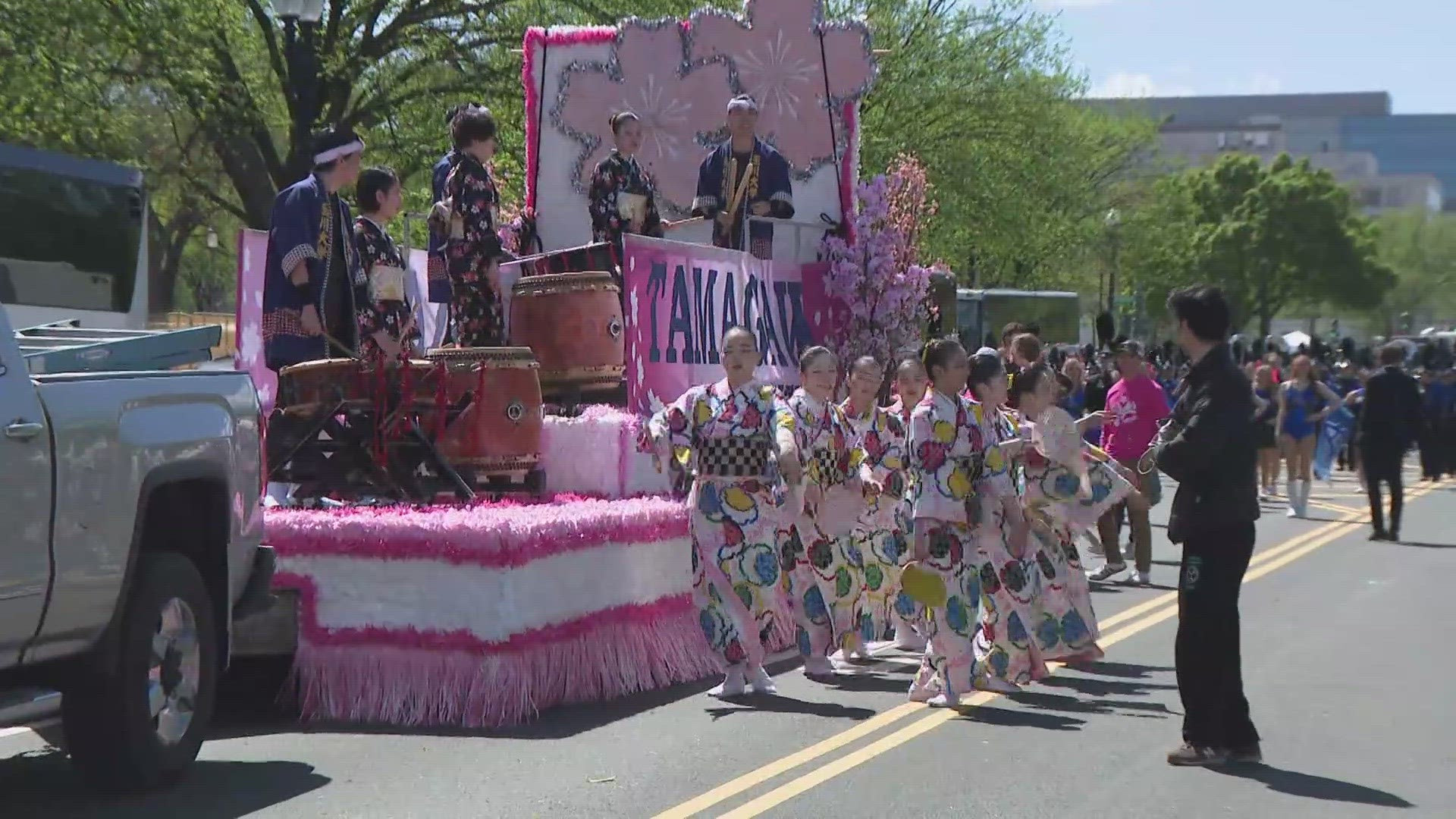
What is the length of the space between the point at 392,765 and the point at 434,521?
1.32 metres

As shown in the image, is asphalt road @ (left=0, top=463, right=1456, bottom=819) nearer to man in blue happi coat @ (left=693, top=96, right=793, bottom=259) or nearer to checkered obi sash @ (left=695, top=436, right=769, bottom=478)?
checkered obi sash @ (left=695, top=436, right=769, bottom=478)

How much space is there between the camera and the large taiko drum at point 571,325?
1103 centimetres

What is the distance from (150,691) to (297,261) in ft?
10.4

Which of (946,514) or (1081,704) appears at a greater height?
(946,514)

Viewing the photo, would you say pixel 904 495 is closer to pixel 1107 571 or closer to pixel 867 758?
pixel 867 758

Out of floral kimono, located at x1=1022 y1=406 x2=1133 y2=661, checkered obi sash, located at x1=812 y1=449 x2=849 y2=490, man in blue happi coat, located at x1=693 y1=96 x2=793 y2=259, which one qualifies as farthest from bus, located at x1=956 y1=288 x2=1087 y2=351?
checkered obi sash, located at x1=812 y1=449 x2=849 y2=490

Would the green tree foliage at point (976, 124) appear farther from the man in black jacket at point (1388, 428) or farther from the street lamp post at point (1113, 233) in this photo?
the man in black jacket at point (1388, 428)

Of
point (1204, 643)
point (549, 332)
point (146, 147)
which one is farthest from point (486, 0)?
point (1204, 643)

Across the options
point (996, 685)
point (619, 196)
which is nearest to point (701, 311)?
point (619, 196)

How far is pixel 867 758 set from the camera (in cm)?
777

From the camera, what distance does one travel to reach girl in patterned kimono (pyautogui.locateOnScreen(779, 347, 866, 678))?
984 cm

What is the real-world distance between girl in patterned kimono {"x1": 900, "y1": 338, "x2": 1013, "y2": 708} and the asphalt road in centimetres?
29

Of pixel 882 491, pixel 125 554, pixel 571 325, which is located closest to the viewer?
pixel 125 554

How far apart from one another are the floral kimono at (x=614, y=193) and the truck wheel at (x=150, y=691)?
5289 millimetres
